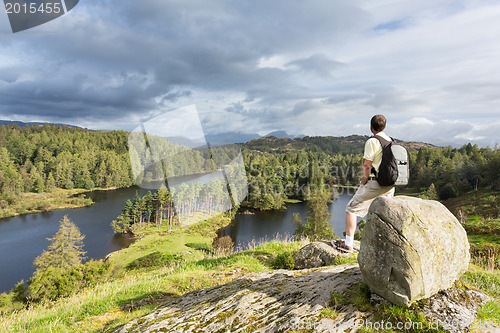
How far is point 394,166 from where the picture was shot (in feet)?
17.3

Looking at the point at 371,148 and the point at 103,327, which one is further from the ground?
the point at 371,148

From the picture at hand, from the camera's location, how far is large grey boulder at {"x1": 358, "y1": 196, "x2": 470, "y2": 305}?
3832 millimetres

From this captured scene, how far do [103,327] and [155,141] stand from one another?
8.36 metres

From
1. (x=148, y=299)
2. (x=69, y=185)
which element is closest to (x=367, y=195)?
(x=148, y=299)

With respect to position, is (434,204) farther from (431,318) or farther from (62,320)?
(62,320)

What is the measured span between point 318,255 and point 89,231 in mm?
77225

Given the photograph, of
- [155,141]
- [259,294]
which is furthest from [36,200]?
[259,294]

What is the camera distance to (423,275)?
3824 millimetres

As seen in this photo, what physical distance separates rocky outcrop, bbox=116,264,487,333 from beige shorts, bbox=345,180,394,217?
1.54 m

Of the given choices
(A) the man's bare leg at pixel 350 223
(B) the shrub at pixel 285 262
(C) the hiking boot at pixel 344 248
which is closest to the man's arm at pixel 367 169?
(A) the man's bare leg at pixel 350 223

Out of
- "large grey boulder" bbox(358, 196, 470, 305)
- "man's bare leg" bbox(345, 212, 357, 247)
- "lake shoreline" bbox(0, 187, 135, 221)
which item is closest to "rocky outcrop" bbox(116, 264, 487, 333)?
Result: "large grey boulder" bbox(358, 196, 470, 305)

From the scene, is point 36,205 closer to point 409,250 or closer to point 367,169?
point 367,169

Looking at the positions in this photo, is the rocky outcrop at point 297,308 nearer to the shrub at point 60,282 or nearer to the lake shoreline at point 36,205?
the shrub at point 60,282

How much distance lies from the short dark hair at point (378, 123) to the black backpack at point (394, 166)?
0.54m
